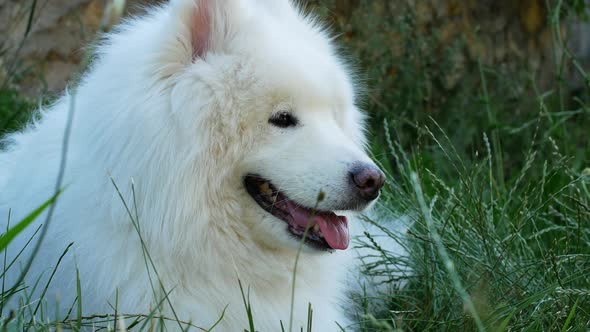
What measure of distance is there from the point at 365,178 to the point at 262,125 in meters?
0.39

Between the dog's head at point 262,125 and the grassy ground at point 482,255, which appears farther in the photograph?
the grassy ground at point 482,255

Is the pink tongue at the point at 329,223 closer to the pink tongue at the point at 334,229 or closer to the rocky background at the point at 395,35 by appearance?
the pink tongue at the point at 334,229

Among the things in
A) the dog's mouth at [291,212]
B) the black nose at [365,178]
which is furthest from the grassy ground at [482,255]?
the dog's mouth at [291,212]

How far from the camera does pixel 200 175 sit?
2375mm

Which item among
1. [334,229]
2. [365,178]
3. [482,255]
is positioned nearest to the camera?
[365,178]

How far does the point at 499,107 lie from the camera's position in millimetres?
6148

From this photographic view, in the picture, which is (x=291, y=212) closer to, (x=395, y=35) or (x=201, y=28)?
(x=201, y=28)

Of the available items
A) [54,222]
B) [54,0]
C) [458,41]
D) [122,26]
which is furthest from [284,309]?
[458,41]

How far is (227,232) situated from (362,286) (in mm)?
1143

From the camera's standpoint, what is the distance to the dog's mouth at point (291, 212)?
2480mm

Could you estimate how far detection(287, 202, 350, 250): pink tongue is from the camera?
2.50 m

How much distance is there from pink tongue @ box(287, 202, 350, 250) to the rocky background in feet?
7.39

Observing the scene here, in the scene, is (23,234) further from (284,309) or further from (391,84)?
(391,84)

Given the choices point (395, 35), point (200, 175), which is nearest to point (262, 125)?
point (200, 175)
